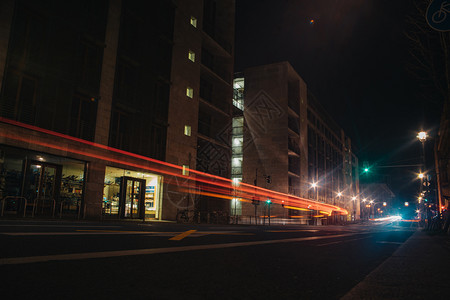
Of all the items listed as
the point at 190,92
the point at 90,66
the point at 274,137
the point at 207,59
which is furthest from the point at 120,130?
the point at 274,137

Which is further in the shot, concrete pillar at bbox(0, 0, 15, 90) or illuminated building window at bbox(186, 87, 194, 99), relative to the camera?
illuminated building window at bbox(186, 87, 194, 99)

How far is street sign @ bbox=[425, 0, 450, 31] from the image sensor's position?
23.0 ft

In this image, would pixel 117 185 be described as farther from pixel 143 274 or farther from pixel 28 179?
pixel 143 274

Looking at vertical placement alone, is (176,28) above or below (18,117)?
above

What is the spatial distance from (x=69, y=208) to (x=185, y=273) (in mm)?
19478

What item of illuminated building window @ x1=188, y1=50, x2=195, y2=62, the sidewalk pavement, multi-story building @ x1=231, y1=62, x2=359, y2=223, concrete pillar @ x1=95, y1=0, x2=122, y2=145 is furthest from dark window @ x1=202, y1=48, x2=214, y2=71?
the sidewalk pavement

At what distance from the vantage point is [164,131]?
28250mm

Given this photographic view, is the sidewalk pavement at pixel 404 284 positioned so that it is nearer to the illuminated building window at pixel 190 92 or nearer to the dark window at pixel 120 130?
the dark window at pixel 120 130

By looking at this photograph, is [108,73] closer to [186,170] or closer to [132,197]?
[132,197]

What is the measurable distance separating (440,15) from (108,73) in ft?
66.4

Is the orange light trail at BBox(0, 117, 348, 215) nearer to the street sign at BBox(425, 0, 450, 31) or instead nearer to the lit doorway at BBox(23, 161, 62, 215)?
the lit doorway at BBox(23, 161, 62, 215)

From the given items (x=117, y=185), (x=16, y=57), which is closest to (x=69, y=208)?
(x=117, y=185)

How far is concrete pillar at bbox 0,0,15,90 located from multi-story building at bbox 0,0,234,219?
0.16 feet

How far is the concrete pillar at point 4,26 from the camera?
16.7m
